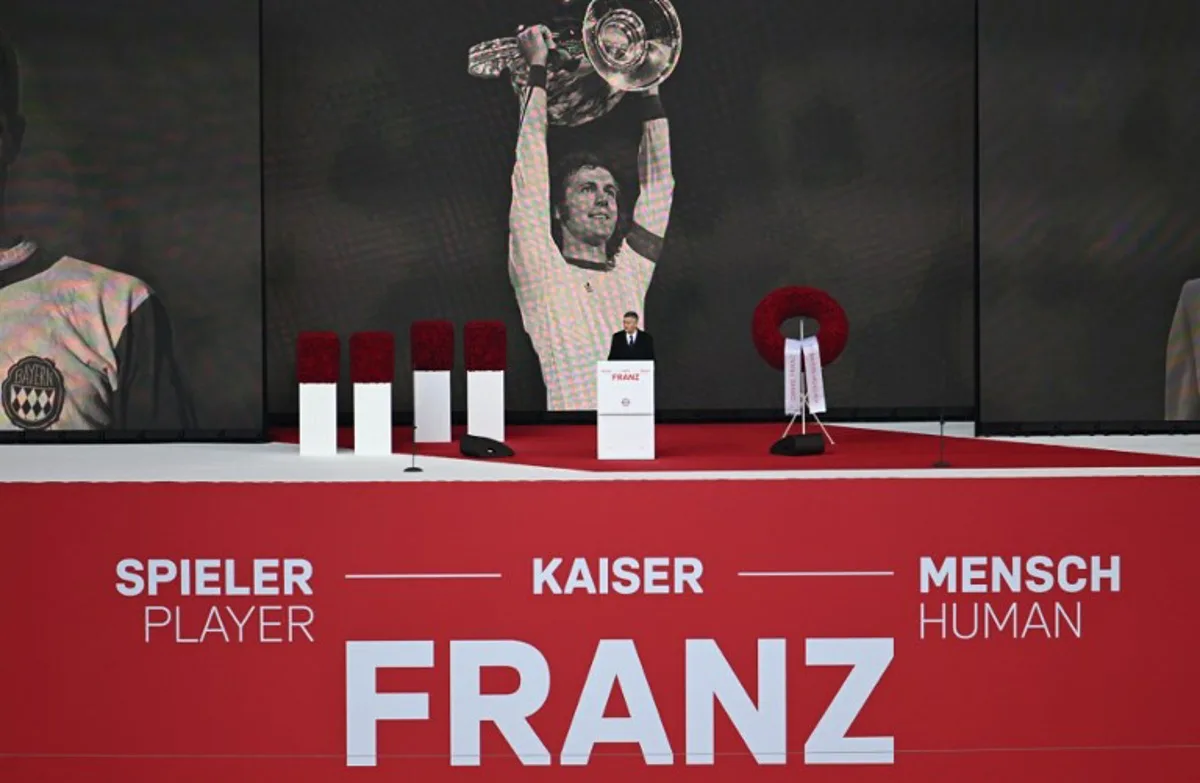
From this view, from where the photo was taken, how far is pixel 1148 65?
690 cm

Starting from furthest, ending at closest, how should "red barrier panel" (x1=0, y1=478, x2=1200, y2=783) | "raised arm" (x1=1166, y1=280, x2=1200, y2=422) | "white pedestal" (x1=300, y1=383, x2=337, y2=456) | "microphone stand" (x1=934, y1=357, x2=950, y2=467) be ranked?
"raised arm" (x1=1166, y1=280, x2=1200, y2=422) < "white pedestal" (x1=300, y1=383, x2=337, y2=456) < "microphone stand" (x1=934, y1=357, x2=950, y2=467) < "red barrier panel" (x1=0, y1=478, x2=1200, y2=783)

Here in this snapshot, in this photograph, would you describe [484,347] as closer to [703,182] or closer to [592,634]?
[703,182]

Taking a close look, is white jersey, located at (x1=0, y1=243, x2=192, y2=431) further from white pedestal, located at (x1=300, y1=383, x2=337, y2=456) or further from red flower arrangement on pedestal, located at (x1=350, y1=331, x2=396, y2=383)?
red flower arrangement on pedestal, located at (x1=350, y1=331, x2=396, y2=383)

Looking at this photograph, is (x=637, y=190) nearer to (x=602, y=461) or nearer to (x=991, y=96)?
(x=991, y=96)

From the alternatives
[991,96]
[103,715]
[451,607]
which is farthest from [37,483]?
[991,96]

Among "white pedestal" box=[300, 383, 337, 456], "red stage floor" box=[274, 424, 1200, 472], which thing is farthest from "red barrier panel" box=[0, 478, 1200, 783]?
"white pedestal" box=[300, 383, 337, 456]

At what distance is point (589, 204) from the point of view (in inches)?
311

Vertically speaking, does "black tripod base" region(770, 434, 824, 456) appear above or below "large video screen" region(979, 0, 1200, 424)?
below

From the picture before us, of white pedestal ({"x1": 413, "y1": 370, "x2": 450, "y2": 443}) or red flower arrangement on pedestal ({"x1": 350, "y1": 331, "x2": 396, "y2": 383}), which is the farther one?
white pedestal ({"x1": 413, "y1": 370, "x2": 450, "y2": 443})

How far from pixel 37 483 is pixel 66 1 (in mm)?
3409

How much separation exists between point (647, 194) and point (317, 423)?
2863 millimetres

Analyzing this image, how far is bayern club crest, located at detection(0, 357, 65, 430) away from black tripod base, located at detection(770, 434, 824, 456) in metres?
3.74

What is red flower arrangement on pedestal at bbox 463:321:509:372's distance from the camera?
654 cm

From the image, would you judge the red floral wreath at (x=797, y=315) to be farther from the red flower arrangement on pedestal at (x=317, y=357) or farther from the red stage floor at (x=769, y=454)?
the red flower arrangement on pedestal at (x=317, y=357)
